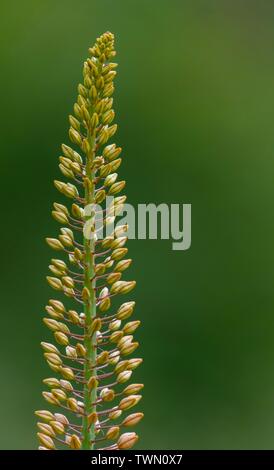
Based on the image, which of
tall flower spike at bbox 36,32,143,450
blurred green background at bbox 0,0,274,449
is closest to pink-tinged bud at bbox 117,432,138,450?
tall flower spike at bbox 36,32,143,450

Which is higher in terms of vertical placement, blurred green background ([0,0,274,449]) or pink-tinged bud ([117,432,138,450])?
blurred green background ([0,0,274,449])

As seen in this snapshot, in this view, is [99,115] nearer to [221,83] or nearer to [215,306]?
[215,306]

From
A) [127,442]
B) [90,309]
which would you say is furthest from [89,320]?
[127,442]

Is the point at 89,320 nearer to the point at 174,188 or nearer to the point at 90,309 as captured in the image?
the point at 90,309

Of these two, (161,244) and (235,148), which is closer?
(161,244)

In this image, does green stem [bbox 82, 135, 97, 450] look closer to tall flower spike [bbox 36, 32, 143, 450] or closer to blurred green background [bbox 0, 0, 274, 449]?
tall flower spike [bbox 36, 32, 143, 450]
